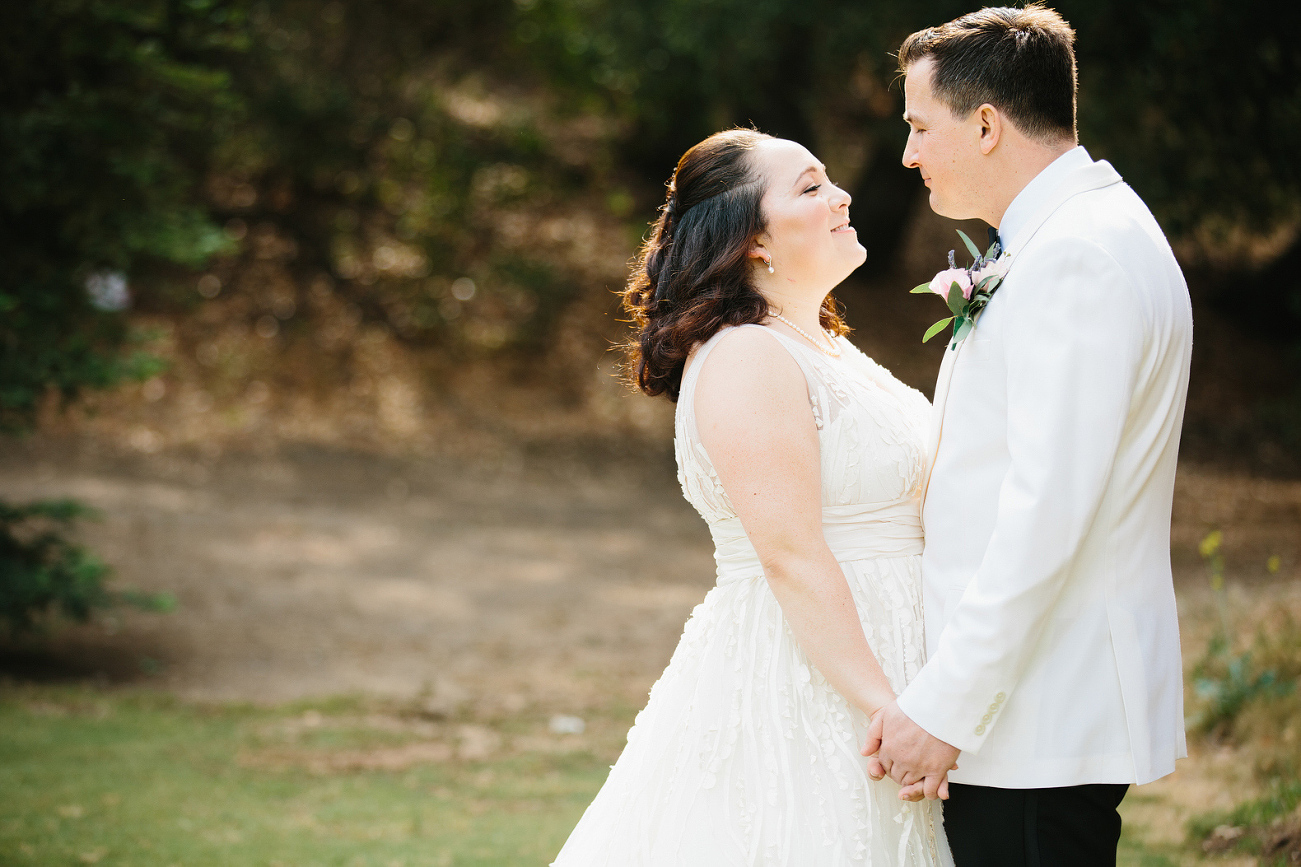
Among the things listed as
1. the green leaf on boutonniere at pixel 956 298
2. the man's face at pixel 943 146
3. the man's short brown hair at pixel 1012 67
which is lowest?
the green leaf on boutonniere at pixel 956 298

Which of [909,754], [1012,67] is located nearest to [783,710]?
[909,754]

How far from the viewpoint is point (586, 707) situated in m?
7.60

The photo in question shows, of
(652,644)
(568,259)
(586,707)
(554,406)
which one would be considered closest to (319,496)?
(554,406)

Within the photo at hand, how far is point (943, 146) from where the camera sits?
7.34ft

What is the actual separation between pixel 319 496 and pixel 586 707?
5625 millimetres

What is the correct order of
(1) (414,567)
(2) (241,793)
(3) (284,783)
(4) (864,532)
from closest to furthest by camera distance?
(4) (864,532) → (2) (241,793) → (3) (284,783) → (1) (414,567)

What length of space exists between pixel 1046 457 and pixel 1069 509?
0.31 ft

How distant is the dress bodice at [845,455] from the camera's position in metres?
2.42

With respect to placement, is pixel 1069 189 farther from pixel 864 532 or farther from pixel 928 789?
pixel 928 789

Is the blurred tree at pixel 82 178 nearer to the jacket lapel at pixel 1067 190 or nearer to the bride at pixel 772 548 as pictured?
the bride at pixel 772 548

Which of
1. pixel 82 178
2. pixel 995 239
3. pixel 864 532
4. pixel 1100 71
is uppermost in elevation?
pixel 1100 71

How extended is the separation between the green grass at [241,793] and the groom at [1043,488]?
308 centimetres

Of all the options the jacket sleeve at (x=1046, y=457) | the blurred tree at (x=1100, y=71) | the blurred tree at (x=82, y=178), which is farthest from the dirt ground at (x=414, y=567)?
the jacket sleeve at (x=1046, y=457)

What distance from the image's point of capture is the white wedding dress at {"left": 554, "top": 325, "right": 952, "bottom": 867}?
7.59 ft
